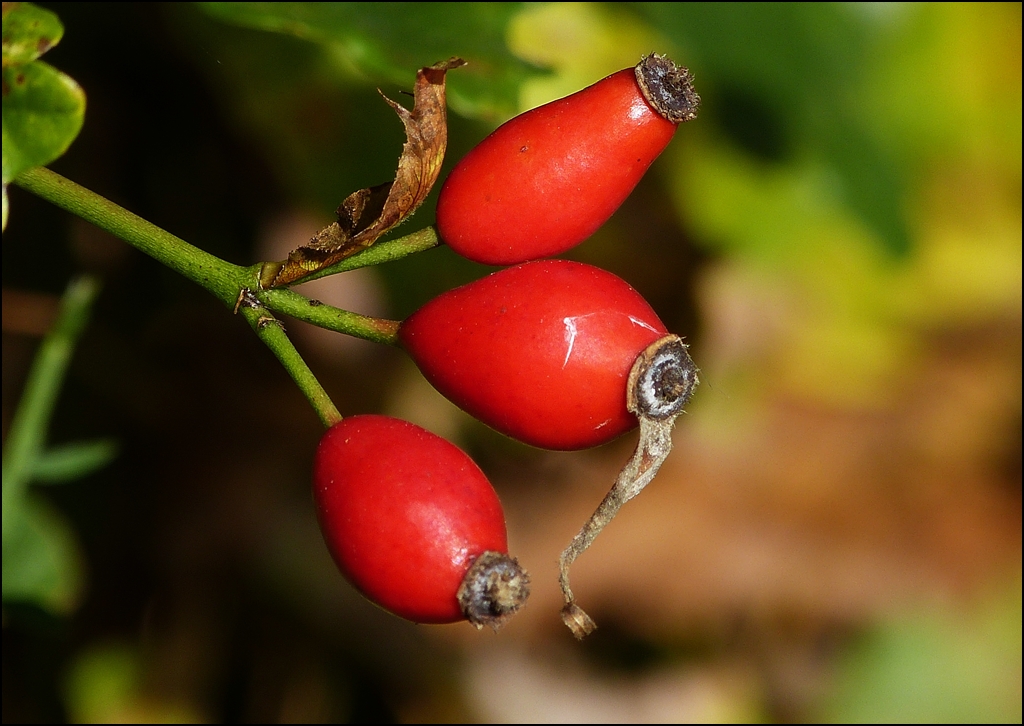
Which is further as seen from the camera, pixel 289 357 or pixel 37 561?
pixel 37 561

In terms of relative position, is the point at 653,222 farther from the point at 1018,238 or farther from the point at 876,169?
the point at 1018,238

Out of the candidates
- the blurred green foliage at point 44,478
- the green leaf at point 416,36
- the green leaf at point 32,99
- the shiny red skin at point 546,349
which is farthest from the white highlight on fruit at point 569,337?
the blurred green foliage at point 44,478

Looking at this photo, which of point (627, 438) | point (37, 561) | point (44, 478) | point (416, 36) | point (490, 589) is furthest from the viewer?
point (627, 438)

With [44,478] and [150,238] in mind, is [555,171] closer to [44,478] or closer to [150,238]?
[150,238]

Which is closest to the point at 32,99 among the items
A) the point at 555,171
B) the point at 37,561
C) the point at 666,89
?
the point at 555,171

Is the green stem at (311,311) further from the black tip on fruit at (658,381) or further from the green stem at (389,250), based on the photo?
the black tip on fruit at (658,381)

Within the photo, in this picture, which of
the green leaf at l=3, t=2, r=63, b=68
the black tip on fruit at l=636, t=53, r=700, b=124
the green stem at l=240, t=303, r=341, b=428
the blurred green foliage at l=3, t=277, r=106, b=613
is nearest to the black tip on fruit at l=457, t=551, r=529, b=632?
the green stem at l=240, t=303, r=341, b=428

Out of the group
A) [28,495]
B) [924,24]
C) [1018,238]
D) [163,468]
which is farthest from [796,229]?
[28,495]
